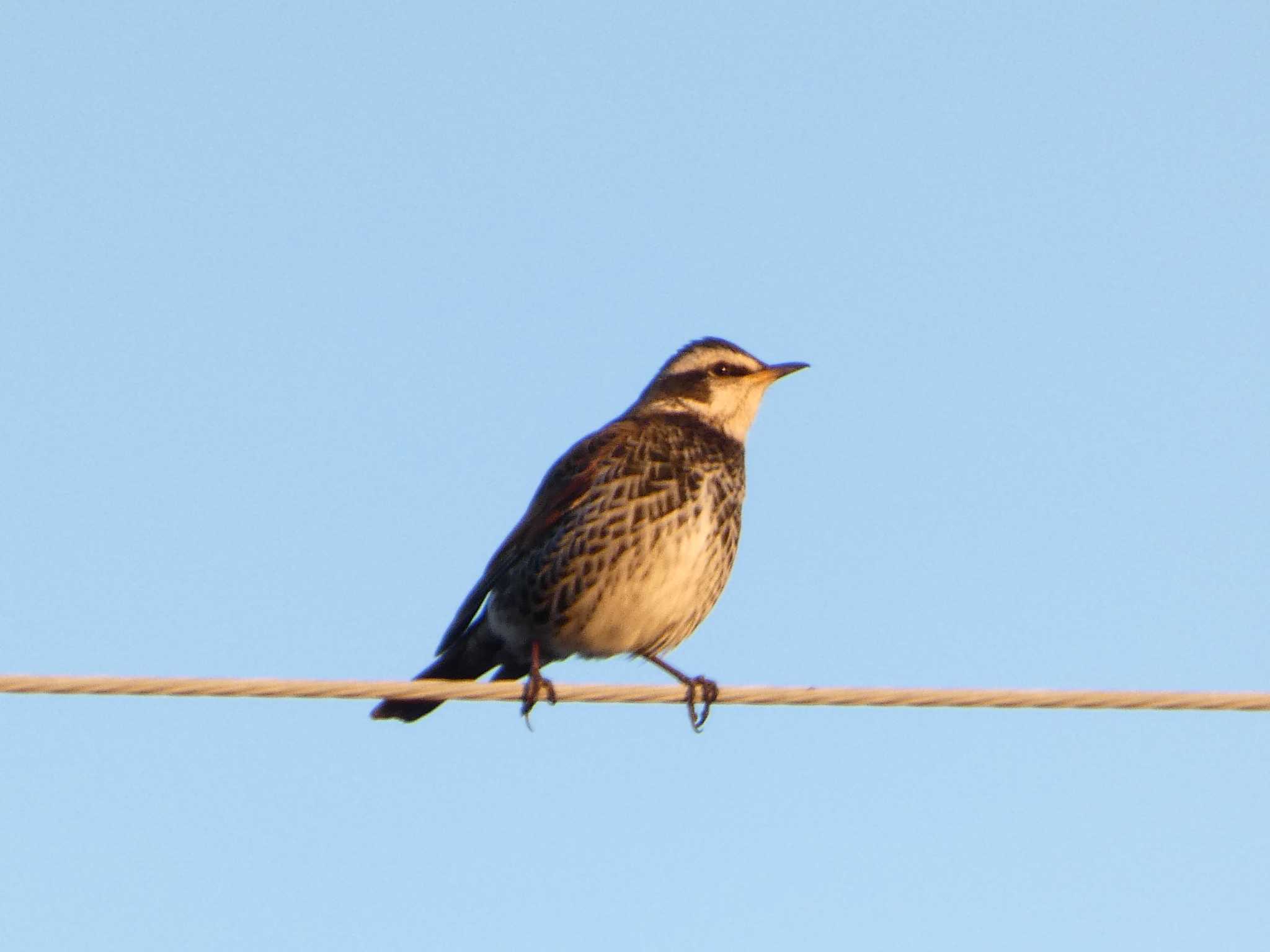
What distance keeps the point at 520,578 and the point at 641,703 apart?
9.19 feet

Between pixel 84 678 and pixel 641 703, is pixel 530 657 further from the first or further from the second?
pixel 84 678

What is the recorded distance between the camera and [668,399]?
10.2m

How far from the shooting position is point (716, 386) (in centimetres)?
1010

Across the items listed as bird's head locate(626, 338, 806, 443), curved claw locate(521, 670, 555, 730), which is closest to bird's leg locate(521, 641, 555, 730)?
curved claw locate(521, 670, 555, 730)

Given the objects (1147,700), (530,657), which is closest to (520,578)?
(530,657)

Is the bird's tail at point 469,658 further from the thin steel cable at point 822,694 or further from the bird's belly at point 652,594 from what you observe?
the thin steel cable at point 822,694

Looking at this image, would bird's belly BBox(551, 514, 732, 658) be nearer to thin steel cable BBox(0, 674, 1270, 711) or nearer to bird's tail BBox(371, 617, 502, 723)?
bird's tail BBox(371, 617, 502, 723)

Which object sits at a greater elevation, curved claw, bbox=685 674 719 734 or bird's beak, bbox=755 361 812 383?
bird's beak, bbox=755 361 812 383

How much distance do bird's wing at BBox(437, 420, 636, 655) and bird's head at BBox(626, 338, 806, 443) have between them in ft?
1.56

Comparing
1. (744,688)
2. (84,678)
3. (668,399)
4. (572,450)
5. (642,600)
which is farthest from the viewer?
(668,399)

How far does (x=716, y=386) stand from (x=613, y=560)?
61.6 inches

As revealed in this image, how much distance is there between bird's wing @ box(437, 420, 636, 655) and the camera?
30.1 feet

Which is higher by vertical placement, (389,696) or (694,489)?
(694,489)

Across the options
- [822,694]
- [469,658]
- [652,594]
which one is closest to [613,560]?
[652,594]
